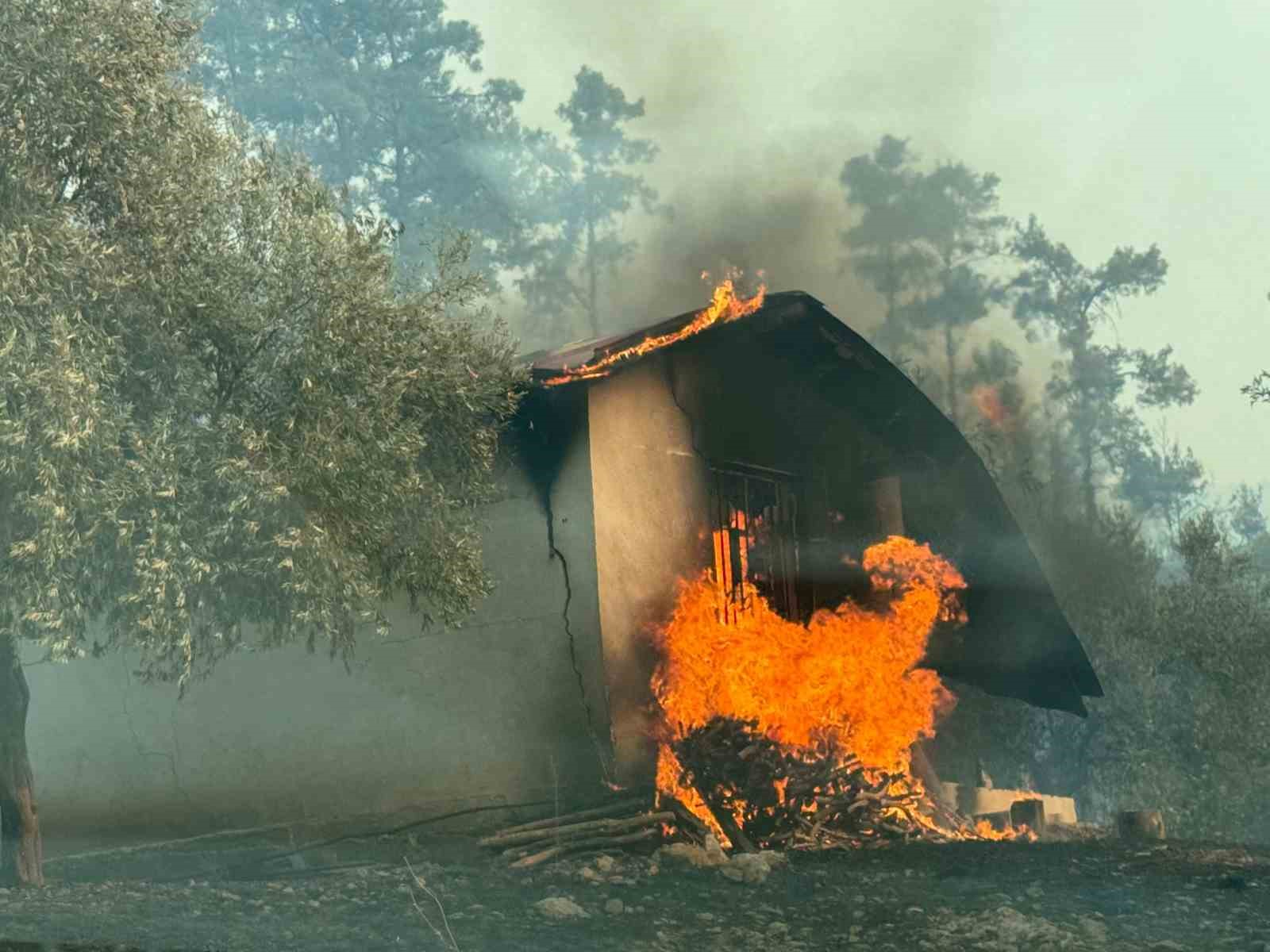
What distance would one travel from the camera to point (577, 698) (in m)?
12.6

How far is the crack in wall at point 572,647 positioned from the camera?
12.4 metres

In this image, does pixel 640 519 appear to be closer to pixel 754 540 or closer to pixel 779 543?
pixel 754 540

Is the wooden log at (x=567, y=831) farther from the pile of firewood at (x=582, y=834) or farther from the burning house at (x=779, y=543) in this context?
the burning house at (x=779, y=543)

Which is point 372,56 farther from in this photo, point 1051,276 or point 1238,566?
point 1238,566

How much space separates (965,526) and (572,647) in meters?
→ 7.54

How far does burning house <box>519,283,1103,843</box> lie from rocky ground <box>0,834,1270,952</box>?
6.82ft

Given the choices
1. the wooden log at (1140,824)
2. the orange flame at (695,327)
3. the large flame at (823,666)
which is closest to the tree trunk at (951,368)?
the large flame at (823,666)

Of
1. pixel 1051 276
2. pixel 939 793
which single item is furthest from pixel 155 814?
pixel 1051 276

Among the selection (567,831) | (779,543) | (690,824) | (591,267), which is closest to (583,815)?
(567,831)

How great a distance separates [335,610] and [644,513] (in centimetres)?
405

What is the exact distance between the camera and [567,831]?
37.4 feet

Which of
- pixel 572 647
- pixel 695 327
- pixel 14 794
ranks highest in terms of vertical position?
pixel 695 327

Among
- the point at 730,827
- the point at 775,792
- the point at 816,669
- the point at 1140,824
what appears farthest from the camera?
the point at 816,669

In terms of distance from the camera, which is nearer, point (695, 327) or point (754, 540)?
point (695, 327)
